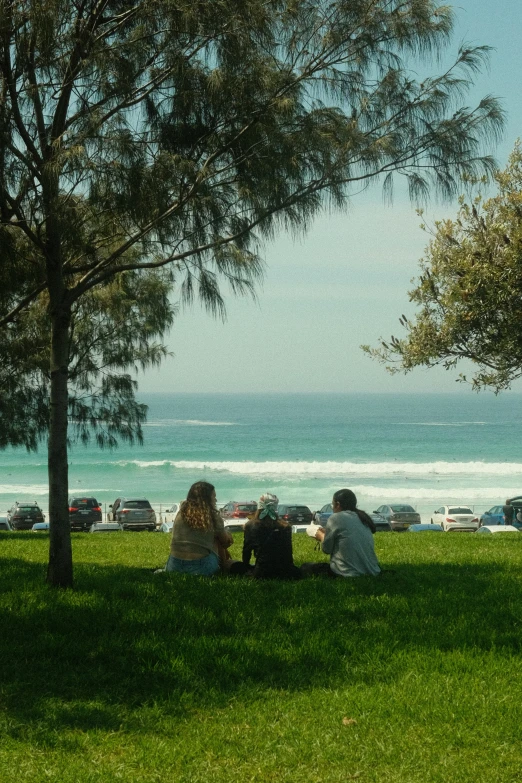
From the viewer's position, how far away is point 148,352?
20625mm

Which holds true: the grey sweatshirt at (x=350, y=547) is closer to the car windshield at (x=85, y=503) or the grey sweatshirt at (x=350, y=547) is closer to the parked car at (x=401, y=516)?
the parked car at (x=401, y=516)

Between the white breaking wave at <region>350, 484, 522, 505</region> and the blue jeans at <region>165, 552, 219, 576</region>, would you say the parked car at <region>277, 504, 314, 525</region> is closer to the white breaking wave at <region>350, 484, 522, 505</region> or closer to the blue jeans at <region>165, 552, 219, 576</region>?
the white breaking wave at <region>350, 484, 522, 505</region>

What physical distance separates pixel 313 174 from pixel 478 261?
20.5 feet

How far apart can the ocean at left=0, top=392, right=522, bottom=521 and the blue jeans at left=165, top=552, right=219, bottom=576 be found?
41.7 metres

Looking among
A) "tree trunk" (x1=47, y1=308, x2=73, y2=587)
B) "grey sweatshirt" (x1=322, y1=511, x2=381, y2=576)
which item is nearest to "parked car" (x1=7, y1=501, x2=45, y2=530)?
"tree trunk" (x1=47, y1=308, x2=73, y2=587)

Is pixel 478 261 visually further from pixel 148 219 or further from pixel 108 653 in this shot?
pixel 108 653

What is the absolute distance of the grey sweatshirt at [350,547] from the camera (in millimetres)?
8350

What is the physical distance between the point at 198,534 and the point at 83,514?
30.9 meters

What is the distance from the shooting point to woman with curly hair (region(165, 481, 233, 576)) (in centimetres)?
846

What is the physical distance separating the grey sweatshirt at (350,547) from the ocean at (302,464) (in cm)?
4147

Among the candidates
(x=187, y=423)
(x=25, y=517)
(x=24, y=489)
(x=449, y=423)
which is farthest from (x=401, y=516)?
(x=449, y=423)

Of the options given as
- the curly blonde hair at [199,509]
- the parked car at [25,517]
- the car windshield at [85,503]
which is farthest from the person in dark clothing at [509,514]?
the curly blonde hair at [199,509]

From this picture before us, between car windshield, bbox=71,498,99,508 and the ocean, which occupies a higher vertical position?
the ocean

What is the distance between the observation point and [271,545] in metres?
8.62
